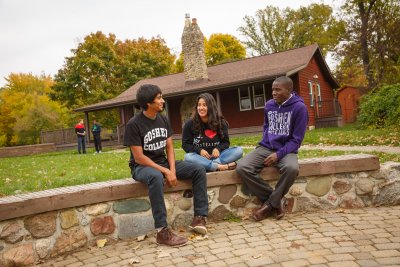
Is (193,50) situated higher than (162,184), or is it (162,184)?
(193,50)

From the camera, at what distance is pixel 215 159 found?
4.31m

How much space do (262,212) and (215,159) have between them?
86 centimetres

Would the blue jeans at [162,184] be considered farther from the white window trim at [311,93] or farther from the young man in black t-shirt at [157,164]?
the white window trim at [311,93]

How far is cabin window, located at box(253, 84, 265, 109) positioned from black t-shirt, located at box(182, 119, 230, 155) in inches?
666

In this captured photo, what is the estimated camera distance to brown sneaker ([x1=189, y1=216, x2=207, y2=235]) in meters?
3.61

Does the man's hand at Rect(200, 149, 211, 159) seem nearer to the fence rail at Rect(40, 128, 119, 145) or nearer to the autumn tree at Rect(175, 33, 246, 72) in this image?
the fence rail at Rect(40, 128, 119, 145)

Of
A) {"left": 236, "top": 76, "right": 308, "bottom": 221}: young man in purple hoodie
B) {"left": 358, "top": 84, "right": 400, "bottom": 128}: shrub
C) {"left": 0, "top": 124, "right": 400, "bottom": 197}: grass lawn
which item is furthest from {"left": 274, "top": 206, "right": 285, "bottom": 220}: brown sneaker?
{"left": 358, "top": 84, "right": 400, "bottom": 128}: shrub

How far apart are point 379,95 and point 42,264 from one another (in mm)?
16109

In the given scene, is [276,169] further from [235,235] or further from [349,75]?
[349,75]

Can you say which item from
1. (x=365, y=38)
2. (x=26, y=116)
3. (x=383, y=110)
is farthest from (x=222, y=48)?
(x=383, y=110)

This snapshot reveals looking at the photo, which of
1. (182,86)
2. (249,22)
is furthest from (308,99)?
(249,22)

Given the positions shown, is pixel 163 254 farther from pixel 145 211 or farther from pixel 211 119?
pixel 211 119

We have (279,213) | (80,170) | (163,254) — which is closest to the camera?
(163,254)

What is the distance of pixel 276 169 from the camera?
13.5 ft
